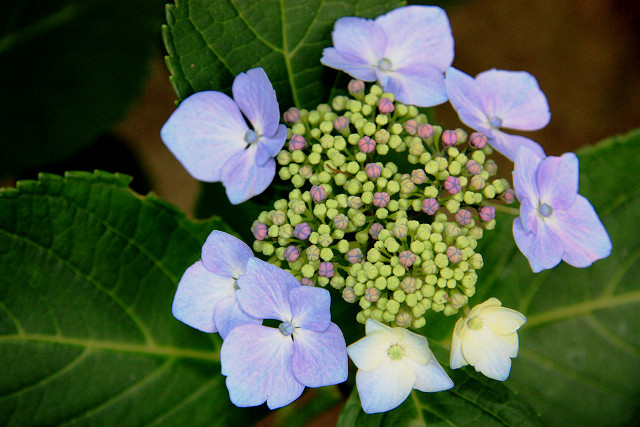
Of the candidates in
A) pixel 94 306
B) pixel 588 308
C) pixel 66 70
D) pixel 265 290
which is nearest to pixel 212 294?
pixel 265 290

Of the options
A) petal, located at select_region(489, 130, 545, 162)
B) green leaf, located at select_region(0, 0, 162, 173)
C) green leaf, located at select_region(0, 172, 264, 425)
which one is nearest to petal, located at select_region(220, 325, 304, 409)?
green leaf, located at select_region(0, 172, 264, 425)

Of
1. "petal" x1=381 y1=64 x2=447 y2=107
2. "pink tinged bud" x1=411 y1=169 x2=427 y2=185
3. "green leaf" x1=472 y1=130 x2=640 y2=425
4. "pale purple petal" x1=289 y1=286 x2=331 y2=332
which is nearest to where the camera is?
"pale purple petal" x1=289 y1=286 x2=331 y2=332

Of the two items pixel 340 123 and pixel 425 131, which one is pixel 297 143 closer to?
pixel 340 123

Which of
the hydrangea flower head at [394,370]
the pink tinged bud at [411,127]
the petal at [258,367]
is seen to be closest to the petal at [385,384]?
the hydrangea flower head at [394,370]

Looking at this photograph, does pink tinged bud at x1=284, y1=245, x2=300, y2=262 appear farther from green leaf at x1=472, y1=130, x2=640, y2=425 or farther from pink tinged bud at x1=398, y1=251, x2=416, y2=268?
green leaf at x1=472, y1=130, x2=640, y2=425

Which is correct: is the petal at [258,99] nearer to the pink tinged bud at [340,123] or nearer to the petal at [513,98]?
the pink tinged bud at [340,123]

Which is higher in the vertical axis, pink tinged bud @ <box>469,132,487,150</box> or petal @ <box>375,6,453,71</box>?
petal @ <box>375,6,453,71</box>
